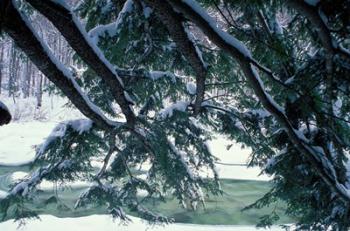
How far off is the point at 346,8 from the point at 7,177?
1647 centimetres

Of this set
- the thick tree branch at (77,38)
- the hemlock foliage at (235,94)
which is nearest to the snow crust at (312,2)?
the hemlock foliage at (235,94)

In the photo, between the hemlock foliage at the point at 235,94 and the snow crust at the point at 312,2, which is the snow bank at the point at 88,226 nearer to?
the hemlock foliage at the point at 235,94

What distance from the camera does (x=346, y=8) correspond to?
2613 millimetres

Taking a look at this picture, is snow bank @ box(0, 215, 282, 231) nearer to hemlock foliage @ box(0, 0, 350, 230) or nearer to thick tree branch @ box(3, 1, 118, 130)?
hemlock foliage @ box(0, 0, 350, 230)

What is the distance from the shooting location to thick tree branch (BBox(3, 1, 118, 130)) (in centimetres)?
204

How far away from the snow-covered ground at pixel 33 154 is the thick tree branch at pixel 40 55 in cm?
340

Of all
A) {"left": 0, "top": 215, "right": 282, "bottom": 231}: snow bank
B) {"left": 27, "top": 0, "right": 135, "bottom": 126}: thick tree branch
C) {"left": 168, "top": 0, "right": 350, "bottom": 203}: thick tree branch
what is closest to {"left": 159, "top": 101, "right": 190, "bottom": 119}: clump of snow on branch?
{"left": 27, "top": 0, "right": 135, "bottom": 126}: thick tree branch

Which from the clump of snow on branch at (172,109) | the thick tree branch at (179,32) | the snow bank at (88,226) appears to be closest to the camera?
the thick tree branch at (179,32)

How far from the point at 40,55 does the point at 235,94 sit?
5.40m

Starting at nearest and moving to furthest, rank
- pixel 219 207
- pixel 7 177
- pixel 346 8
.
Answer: pixel 346 8 < pixel 219 207 < pixel 7 177

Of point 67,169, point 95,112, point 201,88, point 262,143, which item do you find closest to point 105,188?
point 67,169

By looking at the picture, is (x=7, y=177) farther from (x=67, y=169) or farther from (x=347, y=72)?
(x=347, y=72)

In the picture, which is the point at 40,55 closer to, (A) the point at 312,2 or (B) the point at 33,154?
(A) the point at 312,2

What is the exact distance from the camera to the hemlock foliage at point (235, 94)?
2432mm
